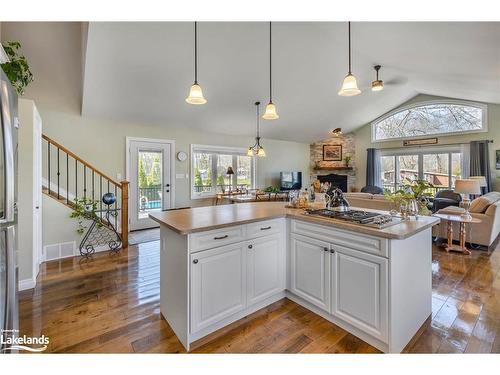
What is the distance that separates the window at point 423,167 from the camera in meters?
6.84

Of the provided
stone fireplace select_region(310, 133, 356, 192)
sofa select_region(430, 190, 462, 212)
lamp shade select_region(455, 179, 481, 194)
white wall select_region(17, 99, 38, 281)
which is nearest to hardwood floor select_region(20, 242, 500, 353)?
white wall select_region(17, 99, 38, 281)

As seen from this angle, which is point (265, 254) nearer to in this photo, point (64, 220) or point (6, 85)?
point (6, 85)

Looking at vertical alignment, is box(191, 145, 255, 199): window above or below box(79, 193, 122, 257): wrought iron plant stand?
above

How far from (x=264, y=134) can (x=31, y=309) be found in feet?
20.4

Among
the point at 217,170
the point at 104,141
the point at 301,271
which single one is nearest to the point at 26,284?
the point at 301,271

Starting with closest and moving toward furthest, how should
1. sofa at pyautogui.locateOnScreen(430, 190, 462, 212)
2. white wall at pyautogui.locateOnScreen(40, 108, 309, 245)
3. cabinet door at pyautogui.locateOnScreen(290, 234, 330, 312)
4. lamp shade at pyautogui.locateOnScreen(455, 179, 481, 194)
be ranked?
cabinet door at pyautogui.locateOnScreen(290, 234, 330, 312) → white wall at pyautogui.locateOnScreen(40, 108, 309, 245) → lamp shade at pyautogui.locateOnScreen(455, 179, 481, 194) → sofa at pyautogui.locateOnScreen(430, 190, 462, 212)

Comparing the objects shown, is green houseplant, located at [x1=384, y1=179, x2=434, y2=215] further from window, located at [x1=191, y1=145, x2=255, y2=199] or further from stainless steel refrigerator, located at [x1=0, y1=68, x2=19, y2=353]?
window, located at [x1=191, y1=145, x2=255, y2=199]

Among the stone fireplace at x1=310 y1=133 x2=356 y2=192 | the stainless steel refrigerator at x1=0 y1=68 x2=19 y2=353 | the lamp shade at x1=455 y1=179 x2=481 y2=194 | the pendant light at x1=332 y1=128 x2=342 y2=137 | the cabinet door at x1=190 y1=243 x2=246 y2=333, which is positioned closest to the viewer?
the stainless steel refrigerator at x1=0 y1=68 x2=19 y2=353

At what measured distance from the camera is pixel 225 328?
79.2 inches

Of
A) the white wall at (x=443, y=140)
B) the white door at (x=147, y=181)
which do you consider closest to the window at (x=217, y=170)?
the white door at (x=147, y=181)

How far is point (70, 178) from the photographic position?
15.2 feet

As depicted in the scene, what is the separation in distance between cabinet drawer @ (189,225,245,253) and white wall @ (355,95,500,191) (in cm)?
739

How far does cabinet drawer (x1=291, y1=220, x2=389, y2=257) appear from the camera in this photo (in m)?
1.68

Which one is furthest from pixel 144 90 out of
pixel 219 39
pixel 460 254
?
pixel 460 254
